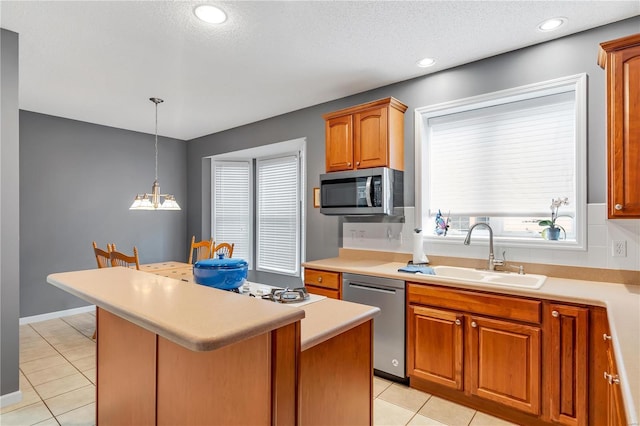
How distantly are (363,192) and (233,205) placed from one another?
2990 millimetres

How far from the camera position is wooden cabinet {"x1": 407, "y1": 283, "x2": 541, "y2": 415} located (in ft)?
6.73

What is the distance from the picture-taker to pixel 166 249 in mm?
5457

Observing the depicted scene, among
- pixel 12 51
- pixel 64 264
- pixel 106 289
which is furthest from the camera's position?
pixel 64 264

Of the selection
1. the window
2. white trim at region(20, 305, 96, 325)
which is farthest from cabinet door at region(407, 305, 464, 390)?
white trim at region(20, 305, 96, 325)

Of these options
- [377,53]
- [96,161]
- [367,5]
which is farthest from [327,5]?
[96,161]

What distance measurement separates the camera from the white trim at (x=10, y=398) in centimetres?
239

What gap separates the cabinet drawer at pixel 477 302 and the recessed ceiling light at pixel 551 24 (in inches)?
69.9

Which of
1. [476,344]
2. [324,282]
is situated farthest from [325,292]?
[476,344]

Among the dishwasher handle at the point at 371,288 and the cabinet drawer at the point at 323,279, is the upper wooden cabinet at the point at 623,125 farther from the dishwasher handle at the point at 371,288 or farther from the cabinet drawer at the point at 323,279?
the cabinet drawer at the point at 323,279

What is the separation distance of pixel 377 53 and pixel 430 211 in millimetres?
1441

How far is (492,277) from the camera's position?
2.53 meters

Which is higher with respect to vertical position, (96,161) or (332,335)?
(96,161)

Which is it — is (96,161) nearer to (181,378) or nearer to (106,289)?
(106,289)

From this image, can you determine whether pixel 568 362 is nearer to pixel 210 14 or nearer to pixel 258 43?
pixel 258 43
